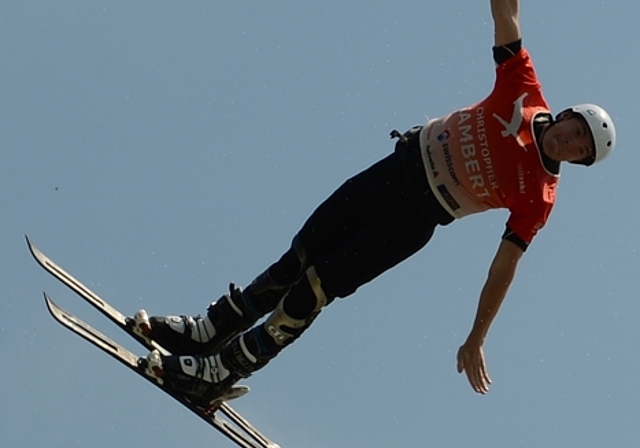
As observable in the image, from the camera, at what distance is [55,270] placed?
1034cm

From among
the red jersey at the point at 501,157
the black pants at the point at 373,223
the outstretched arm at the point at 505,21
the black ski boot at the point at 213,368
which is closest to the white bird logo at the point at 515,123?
the red jersey at the point at 501,157

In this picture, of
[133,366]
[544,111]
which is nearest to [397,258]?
[544,111]

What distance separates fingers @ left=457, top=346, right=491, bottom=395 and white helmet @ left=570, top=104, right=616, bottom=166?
154 centimetres

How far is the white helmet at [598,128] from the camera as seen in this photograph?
8.92m

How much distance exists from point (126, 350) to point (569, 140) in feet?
11.8

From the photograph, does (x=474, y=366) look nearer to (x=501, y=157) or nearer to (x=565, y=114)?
(x=501, y=157)

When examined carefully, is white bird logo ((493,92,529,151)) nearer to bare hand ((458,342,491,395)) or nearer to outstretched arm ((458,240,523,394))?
outstretched arm ((458,240,523,394))

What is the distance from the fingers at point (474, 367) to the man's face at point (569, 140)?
1467 mm

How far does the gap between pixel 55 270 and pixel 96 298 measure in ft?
1.39

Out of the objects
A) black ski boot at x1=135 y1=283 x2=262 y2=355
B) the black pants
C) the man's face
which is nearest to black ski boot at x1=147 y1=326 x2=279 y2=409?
black ski boot at x1=135 y1=283 x2=262 y2=355

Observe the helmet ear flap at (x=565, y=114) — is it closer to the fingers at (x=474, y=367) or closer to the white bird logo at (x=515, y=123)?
the white bird logo at (x=515, y=123)

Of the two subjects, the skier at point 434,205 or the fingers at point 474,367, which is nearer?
the fingers at point 474,367

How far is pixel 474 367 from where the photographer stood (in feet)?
28.9

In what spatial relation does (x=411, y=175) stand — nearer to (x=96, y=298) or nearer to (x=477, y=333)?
(x=477, y=333)
